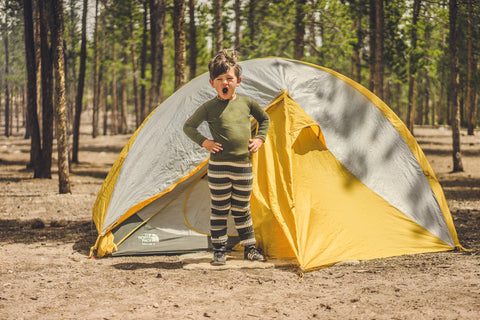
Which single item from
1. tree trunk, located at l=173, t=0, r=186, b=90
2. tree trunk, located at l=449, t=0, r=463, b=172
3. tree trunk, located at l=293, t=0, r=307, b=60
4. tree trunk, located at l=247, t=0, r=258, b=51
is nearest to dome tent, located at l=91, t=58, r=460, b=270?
tree trunk, located at l=173, t=0, r=186, b=90

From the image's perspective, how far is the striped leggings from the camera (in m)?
4.61

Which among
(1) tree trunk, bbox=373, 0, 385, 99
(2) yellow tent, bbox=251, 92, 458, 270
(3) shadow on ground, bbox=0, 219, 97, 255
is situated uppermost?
(1) tree trunk, bbox=373, 0, 385, 99

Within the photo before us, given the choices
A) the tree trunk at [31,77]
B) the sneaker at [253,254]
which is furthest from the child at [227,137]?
the tree trunk at [31,77]

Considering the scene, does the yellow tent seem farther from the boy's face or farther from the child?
the boy's face

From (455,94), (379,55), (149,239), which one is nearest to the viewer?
(149,239)

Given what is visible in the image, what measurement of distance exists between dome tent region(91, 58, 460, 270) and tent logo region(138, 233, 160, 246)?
0.01 metres

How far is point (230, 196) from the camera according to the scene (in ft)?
15.6

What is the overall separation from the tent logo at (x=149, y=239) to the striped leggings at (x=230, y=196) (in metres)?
1.04

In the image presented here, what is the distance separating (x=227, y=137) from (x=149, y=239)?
1.85m

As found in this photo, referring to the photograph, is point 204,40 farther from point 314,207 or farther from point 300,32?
point 314,207

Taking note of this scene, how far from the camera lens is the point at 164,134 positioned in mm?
5742

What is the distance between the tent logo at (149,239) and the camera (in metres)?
5.54

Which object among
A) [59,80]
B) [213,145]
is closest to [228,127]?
[213,145]

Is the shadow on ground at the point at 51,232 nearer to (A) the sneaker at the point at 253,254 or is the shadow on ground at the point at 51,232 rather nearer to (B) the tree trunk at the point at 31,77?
(A) the sneaker at the point at 253,254
